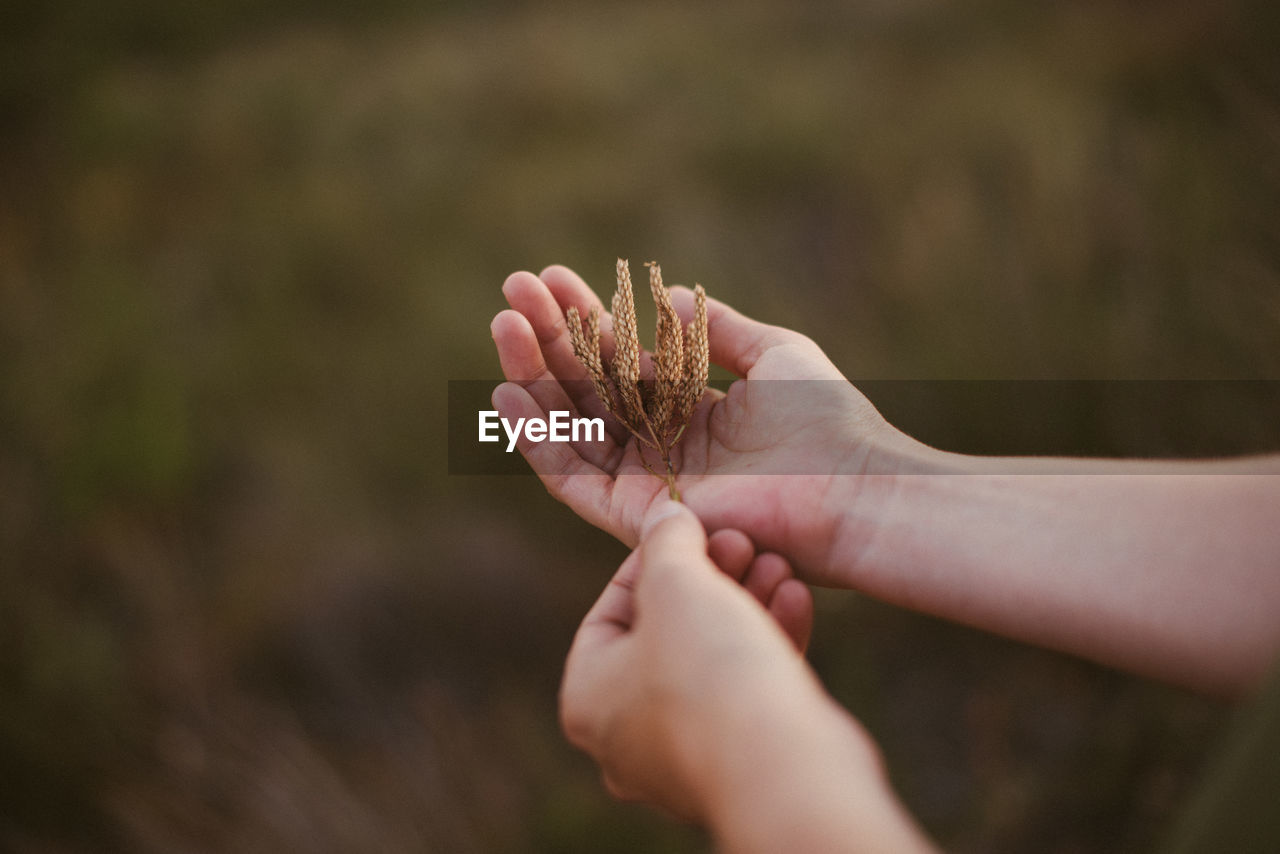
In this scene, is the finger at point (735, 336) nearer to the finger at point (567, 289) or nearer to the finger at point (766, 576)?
the finger at point (567, 289)

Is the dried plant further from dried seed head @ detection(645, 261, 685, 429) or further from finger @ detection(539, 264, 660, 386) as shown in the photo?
finger @ detection(539, 264, 660, 386)

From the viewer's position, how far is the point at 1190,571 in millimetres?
1434

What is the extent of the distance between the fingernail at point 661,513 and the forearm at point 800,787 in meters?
0.58

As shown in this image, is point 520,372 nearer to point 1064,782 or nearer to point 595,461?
point 595,461

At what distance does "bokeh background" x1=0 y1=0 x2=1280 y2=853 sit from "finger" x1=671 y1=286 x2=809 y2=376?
1258mm

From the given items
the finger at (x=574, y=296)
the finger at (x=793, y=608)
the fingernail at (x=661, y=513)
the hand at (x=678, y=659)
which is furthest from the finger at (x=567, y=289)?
the finger at (x=793, y=608)

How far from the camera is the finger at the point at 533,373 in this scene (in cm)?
194

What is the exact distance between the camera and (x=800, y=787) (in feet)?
3.00

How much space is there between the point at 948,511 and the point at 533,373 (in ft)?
3.71

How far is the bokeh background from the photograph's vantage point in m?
2.59

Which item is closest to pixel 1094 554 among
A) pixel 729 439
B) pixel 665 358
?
pixel 729 439

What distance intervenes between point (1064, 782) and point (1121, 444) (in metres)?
1.30

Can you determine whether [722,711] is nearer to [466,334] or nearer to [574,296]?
[574,296]

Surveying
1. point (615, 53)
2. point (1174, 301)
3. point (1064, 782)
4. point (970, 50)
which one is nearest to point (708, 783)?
point (1064, 782)
